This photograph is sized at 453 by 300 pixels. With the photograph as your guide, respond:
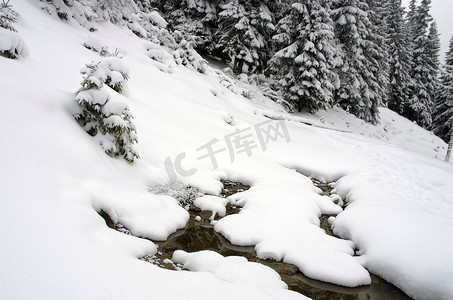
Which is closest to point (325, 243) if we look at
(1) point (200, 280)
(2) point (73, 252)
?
(1) point (200, 280)

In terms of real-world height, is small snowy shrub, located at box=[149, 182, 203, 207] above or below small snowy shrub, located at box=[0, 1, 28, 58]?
below

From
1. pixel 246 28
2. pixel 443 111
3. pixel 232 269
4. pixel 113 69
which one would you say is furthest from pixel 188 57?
pixel 443 111

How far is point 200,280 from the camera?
8.64 feet

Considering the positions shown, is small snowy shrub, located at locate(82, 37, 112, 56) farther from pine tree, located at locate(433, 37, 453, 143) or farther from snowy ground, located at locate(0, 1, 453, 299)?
pine tree, located at locate(433, 37, 453, 143)

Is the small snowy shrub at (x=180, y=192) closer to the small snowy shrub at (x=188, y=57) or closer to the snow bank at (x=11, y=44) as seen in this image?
the snow bank at (x=11, y=44)

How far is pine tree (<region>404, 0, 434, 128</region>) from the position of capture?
31.4 meters

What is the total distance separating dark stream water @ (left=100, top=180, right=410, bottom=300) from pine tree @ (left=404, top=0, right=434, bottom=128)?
34.0 meters

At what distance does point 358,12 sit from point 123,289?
21994 mm

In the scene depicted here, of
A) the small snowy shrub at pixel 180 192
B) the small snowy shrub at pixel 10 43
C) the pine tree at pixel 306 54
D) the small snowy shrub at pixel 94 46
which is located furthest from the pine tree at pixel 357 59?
the small snowy shrub at pixel 10 43

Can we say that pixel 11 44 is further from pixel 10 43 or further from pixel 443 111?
pixel 443 111

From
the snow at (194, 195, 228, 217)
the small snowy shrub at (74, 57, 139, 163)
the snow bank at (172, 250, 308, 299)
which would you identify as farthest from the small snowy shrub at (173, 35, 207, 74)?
the snow bank at (172, 250, 308, 299)

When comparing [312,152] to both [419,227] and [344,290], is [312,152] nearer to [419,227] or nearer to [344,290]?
[419,227]

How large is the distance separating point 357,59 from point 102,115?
66.6 ft

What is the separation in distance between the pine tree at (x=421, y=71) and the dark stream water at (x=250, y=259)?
111 ft
